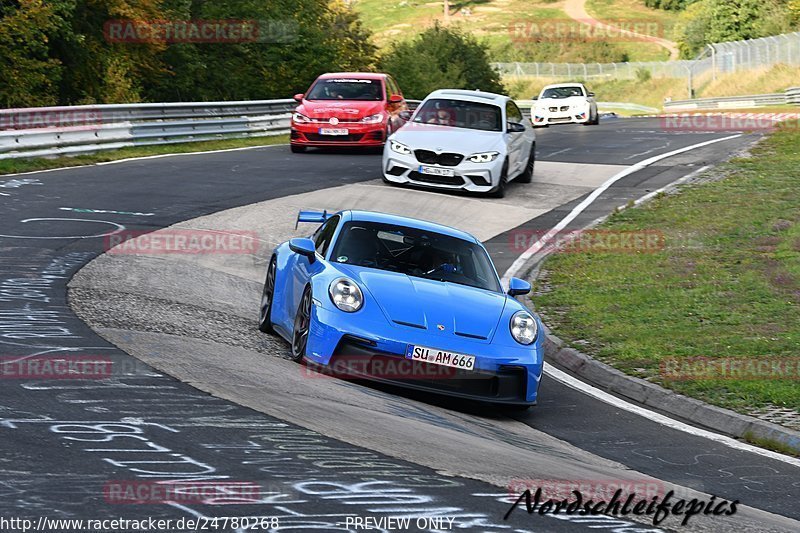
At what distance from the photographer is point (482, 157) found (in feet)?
68.4

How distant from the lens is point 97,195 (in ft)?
59.0

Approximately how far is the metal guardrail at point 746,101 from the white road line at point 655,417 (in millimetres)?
44567

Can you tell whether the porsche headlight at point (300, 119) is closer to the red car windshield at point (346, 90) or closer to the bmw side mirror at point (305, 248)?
the red car windshield at point (346, 90)

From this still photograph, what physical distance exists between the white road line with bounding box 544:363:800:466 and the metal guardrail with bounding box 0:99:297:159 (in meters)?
14.0

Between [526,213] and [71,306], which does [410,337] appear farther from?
[526,213]

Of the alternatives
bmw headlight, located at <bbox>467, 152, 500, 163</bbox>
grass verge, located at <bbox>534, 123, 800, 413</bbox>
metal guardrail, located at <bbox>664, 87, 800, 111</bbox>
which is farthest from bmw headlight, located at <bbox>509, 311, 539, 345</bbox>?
metal guardrail, located at <bbox>664, 87, 800, 111</bbox>

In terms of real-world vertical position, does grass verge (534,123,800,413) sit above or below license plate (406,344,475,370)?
below

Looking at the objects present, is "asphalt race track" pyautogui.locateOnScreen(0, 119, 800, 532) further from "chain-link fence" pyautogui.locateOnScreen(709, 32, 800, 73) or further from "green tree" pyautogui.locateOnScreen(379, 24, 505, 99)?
"chain-link fence" pyautogui.locateOnScreen(709, 32, 800, 73)

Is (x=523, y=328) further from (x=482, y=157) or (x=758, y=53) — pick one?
(x=758, y=53)

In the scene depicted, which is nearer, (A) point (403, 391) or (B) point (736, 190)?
(A) point (403, 391)

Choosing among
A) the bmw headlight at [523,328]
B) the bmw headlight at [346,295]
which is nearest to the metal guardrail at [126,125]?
the bmw headlight at [346,295]

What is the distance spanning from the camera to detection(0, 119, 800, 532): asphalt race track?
5.36 m

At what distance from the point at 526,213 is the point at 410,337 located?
12099 mm

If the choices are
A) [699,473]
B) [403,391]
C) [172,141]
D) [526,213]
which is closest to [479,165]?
[526,213]
